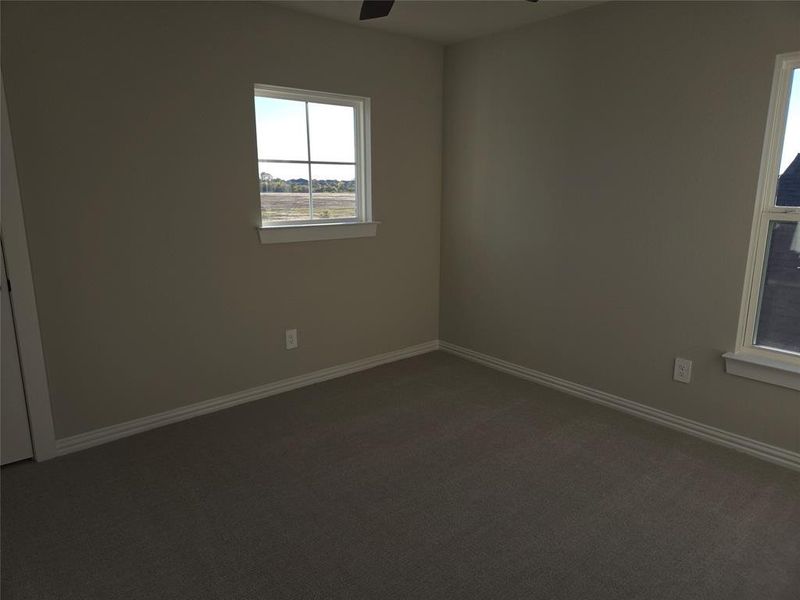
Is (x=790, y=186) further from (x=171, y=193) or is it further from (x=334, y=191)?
(x=171, y=193)

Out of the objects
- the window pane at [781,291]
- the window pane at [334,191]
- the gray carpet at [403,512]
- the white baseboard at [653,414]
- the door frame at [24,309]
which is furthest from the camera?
the window pane at [334,191]

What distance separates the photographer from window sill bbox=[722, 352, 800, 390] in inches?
96.2

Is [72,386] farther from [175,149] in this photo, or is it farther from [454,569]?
[454,569]

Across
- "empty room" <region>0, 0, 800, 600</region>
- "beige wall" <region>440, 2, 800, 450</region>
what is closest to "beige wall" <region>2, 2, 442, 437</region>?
"empty room" <region>0, 0, 800, 600</region>

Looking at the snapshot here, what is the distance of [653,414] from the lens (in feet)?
9.79

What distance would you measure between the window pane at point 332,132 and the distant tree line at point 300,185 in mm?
143

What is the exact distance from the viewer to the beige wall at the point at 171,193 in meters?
2.44

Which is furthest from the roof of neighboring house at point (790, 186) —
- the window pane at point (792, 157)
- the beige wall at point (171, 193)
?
the beige wall at point (171, 193)

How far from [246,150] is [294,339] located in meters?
1.19

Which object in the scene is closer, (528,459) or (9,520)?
(9,520)

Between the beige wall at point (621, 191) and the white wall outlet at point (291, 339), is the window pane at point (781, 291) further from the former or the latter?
the white wall outlet at point (291, 339)

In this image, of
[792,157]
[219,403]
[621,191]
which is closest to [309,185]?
[219,403]

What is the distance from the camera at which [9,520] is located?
7.00 feet

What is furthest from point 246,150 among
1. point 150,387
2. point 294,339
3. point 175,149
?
point 150,387
